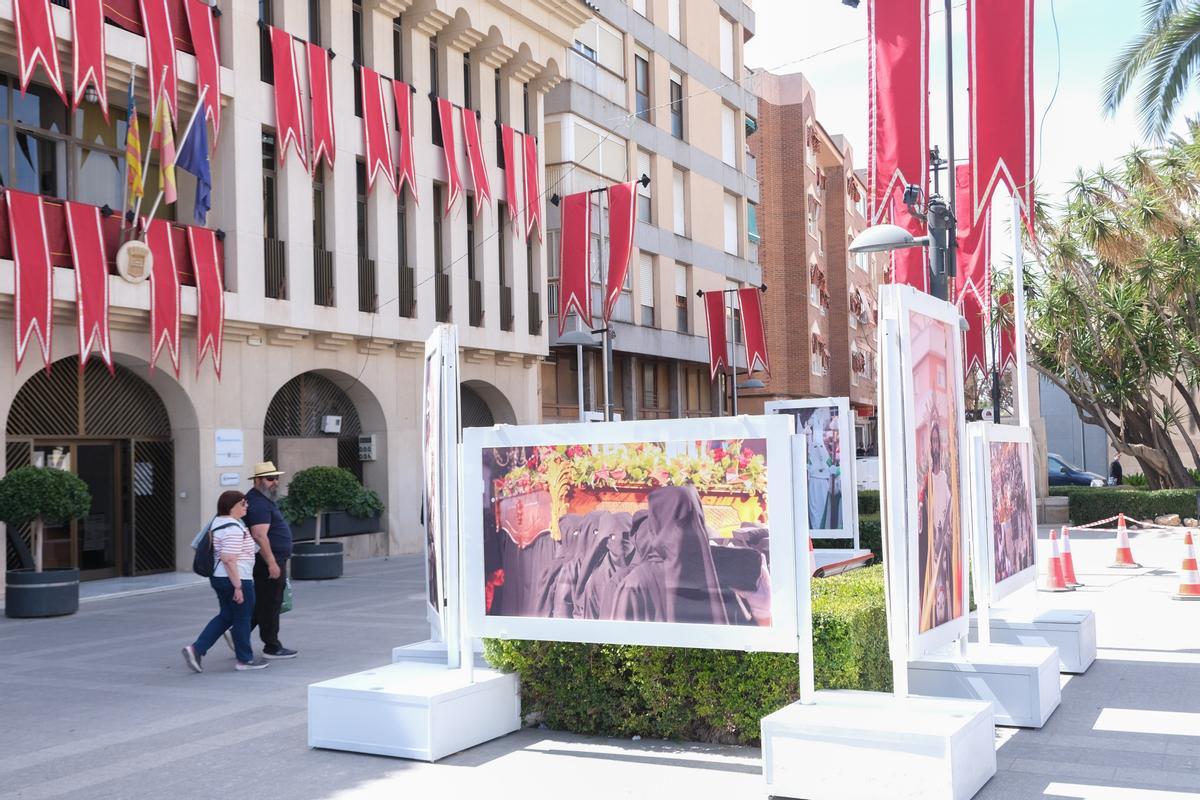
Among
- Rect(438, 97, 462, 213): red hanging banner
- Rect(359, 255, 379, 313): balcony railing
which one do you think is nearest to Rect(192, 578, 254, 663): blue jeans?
Rect(359, 255, 379, 313): balcony railing

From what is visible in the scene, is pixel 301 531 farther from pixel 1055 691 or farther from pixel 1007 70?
pixel 1055 691

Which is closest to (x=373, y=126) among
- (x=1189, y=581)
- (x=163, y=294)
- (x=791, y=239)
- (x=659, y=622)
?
(x=163, y=294)

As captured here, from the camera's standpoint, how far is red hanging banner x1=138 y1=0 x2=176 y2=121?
18.9 meters

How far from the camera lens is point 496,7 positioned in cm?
2800

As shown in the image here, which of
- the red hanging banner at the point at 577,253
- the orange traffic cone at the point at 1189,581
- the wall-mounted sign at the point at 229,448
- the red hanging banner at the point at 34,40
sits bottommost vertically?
the orange traffic cone at the point at 1189,581

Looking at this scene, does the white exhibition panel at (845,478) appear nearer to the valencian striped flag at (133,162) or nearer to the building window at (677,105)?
the valencian striped flag at (133,162)

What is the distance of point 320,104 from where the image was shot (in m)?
22.7

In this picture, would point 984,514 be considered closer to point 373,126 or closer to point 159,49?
point 159,49

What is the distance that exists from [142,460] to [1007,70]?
15.2 meters

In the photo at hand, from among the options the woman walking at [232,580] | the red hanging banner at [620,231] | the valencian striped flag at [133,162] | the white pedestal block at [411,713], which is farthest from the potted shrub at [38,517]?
the red hanging banner at [620,231]

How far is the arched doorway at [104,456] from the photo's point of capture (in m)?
18.6

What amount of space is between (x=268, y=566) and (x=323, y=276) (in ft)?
42.9

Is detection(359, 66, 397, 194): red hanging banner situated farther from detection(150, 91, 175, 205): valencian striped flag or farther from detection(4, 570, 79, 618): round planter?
detection(4, 570, 79, 618): round planter

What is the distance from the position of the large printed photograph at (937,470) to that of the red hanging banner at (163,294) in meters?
14.9
